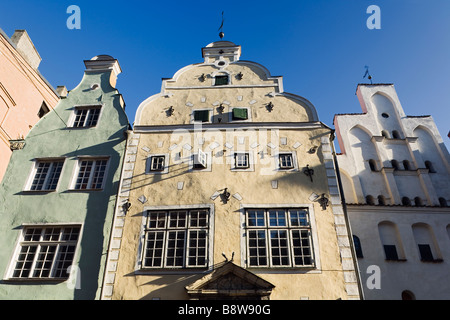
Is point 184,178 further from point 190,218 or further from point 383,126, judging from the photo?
point 383,126

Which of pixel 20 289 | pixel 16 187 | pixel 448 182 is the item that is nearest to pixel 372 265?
pixel 448 182

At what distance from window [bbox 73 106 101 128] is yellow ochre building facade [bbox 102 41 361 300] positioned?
2218 millimetres

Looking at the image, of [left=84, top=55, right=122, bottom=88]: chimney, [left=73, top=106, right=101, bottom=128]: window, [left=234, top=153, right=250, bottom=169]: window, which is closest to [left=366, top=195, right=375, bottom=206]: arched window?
[left=234, top=153, right=250, bottom=169]: window

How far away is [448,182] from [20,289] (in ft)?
62.2

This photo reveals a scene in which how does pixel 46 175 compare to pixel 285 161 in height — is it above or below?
below

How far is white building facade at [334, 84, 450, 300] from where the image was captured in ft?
44.9

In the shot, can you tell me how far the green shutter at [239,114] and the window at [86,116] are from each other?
6545 mm

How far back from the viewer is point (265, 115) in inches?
604

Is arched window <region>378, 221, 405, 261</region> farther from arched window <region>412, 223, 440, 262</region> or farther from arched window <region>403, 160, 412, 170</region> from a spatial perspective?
arched window <region>403, 160, 412, 170</region>

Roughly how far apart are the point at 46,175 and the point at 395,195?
15673 millimetres

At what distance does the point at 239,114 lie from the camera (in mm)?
15258

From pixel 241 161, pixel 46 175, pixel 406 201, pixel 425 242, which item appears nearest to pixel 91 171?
pixel 46 175

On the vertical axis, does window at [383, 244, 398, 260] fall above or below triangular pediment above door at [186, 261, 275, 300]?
above

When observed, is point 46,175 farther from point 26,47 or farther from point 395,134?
point 395,134
